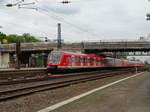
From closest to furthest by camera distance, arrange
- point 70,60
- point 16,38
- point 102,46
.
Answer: point 70,60
point 102,46
point 16,38

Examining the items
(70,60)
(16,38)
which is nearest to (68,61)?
(70,60)

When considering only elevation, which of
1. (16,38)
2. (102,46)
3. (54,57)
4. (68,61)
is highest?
(16,38)

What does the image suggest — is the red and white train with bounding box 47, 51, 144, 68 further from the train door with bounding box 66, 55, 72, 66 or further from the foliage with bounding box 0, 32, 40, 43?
the foliage with bounding box 0, 32, 40, 43

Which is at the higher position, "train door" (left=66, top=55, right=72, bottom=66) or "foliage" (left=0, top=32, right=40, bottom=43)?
"foliage" (left=0, top=32, right=40, bottom=43)

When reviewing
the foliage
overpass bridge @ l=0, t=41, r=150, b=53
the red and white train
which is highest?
the foliage

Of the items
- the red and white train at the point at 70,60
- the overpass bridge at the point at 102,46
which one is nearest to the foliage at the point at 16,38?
the overpass bridge at the point at 102,46

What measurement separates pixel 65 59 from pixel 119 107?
23792 millimetres

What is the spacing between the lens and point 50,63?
32.2 meters

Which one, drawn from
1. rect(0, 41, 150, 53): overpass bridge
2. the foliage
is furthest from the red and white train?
the foliage

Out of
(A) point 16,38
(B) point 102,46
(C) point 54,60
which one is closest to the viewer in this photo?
(C) point 54,60

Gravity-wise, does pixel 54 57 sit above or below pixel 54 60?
above

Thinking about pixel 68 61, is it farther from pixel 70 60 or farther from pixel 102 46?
pixel 102 46

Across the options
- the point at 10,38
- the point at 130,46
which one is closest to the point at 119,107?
the point at 130,46

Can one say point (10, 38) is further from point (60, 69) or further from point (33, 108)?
point (33, 108)
